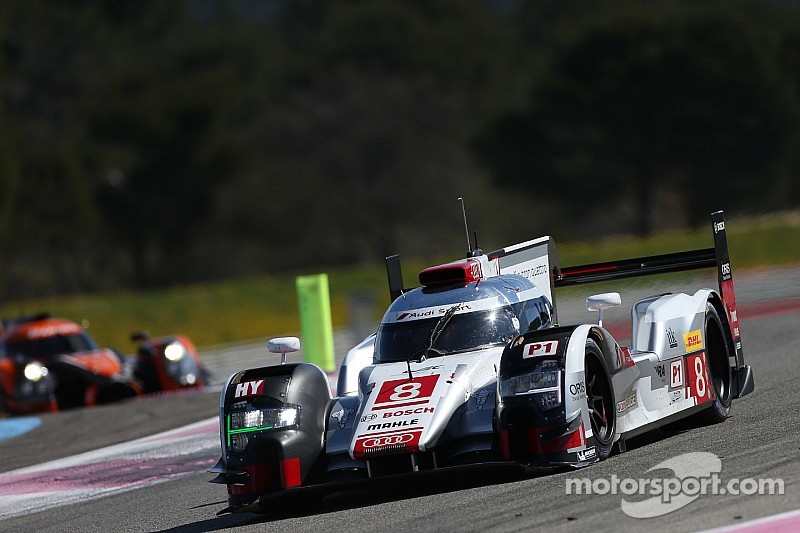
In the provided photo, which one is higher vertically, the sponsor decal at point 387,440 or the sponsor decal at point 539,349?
the sponsor decal at point 539,349

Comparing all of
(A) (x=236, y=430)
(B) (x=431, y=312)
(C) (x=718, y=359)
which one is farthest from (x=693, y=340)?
(A) (x=236, y=430)

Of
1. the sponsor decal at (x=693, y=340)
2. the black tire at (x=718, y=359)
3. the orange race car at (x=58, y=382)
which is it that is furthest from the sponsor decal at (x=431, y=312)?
the orange race car at (x=58, y=382)

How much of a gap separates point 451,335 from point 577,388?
1138 millimetres

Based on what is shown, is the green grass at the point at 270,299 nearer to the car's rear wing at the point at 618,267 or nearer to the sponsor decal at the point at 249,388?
the car's rear wing at the point at 618,267

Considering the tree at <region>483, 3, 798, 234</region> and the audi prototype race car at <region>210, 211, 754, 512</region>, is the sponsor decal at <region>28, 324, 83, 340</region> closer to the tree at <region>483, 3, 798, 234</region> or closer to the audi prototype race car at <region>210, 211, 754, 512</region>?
the audi prototype race car at <region>210, 211, 754, 512</region>

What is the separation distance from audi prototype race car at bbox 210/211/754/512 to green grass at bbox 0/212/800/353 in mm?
19044

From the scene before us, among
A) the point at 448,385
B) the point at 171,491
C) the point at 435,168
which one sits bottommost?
the point at 171,491

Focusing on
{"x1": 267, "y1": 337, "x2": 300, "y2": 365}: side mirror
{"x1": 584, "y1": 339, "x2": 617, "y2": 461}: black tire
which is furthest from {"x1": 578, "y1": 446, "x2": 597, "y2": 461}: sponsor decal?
{"x1": 267, "y1": 337, "x2": 300, "y2": 365}: side mirror

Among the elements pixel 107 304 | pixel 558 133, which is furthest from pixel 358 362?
pixel 558 133

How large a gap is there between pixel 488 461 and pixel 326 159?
5106cm

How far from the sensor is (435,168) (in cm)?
5716

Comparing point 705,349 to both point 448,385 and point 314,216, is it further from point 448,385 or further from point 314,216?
point 314,216

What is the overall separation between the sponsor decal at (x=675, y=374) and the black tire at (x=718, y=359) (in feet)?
1.56

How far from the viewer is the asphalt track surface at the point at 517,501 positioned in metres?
5.90
